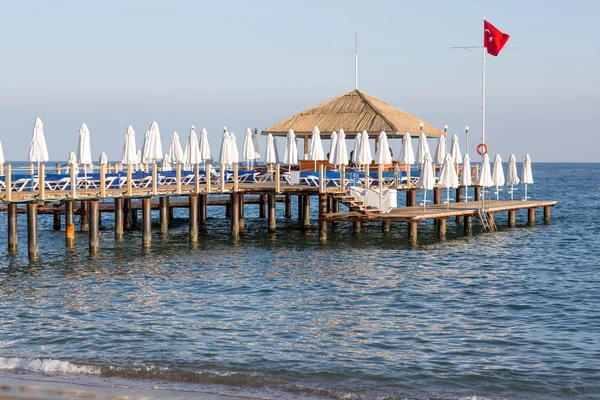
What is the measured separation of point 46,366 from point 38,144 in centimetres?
1859

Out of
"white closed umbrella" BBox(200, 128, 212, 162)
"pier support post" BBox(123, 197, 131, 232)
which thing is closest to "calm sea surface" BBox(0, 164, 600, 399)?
"white closed umbrella" BBox(200, 128, 212, 162)

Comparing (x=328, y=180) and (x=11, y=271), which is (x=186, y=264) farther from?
(x=328, y=180)

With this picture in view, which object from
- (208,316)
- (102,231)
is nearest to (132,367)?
(208,316)

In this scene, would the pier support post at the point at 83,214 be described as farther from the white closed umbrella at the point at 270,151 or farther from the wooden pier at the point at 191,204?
the white closed umbrella at the point at 270,151

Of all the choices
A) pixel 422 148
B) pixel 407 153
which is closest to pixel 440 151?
pixel 422 148

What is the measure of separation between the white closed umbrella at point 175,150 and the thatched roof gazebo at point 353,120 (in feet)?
16.7

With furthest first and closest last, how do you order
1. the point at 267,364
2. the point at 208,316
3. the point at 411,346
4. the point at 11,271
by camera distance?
the point at 11,271 < the point at 208,316 < the point at 411,346 < the point at 267,364

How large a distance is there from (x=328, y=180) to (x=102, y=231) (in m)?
13.6

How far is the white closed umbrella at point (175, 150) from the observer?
43625 millimetres

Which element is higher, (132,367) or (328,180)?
(328,180)

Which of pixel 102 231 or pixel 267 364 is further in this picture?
pixel 102 231

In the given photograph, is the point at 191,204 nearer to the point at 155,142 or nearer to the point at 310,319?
the point at 155,142

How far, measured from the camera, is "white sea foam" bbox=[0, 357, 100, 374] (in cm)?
1614

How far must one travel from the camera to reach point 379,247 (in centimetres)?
3631
